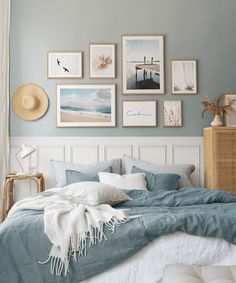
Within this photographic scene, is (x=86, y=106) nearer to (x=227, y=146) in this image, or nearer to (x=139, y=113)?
(x=139, y=113)

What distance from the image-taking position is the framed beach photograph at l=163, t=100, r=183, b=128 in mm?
4711

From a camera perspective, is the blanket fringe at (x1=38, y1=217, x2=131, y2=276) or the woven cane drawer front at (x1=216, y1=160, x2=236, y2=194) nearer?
the blanket fringe at (x1=38, y1=217, x2=131, y2=276)

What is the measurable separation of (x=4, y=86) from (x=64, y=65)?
0.75 metres

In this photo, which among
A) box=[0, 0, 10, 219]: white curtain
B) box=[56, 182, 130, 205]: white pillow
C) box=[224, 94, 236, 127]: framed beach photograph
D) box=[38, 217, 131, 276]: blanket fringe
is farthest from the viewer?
box=[224, 94, 236, 127]: framed beach photograph

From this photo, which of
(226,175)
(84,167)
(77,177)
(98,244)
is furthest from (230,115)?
(98,244)

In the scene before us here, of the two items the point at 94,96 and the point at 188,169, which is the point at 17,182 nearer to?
the point at 94,96

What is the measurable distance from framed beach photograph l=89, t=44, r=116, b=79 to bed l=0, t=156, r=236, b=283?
2.51m

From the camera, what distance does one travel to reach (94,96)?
4.71 meters

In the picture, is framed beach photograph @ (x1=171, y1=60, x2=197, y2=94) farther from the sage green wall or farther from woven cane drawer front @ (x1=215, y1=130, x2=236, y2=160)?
woven cane drawer front @ (x1=215, y1=130, x2=236, y2=160)

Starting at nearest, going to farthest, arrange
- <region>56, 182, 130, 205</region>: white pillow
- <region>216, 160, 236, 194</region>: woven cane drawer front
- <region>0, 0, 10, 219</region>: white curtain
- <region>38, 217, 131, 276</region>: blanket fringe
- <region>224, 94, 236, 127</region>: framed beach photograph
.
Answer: <region>38, 217, 131, 276</region>: blanket fringe, <region>56, 182, 130, 205</region>: white pillow, <region>216, 160, 236, 194</region>: woven cane drawer front, <region>0, 0, 10, 219</region>: white curtain, <region>224, 94, 236, 127</region>: framed beach photograph

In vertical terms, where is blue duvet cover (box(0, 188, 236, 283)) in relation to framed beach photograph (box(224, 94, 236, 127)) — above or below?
below

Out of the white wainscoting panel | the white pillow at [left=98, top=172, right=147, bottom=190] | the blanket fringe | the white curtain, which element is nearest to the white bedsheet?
the blanket fringe

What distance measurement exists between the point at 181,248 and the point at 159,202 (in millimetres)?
769

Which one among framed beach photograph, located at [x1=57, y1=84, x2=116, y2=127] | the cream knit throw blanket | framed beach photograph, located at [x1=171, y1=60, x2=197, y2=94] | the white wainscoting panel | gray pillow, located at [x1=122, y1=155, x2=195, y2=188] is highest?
framed beach photograph, located at [x1=171, y1=60, x2=197, y2=94]
